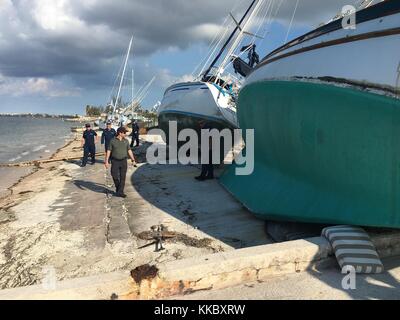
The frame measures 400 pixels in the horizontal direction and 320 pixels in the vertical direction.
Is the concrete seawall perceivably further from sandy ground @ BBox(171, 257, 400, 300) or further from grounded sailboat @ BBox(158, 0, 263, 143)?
grounded sailboat @ BBox(158, 0, 263, 143)

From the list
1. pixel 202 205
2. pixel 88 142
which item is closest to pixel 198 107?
pixel 88 142

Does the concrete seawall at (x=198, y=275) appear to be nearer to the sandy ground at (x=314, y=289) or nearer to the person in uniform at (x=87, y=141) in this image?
the sandy ground at (x=314, y=289)

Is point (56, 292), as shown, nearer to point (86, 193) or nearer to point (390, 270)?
→ point (390, 270)

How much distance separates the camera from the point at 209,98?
13586 mm

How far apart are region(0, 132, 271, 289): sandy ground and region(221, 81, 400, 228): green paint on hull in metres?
0.82

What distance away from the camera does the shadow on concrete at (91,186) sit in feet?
34.6

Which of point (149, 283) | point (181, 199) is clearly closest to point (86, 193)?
point (181, 199)

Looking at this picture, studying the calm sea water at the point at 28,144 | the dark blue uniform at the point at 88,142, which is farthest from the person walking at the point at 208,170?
the calm sea water at the point at 28,144

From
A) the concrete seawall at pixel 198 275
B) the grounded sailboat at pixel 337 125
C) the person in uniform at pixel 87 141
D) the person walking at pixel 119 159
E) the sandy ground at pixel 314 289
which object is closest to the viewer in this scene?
the concrete seawall at pixel 198 275

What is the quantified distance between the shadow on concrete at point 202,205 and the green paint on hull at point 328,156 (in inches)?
14.5

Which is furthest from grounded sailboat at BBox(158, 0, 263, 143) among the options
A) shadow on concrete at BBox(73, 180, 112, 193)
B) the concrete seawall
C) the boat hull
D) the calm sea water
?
Answer: the calm sea water

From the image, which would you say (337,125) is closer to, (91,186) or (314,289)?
(314,289)

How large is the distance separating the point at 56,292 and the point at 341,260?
299 cm
